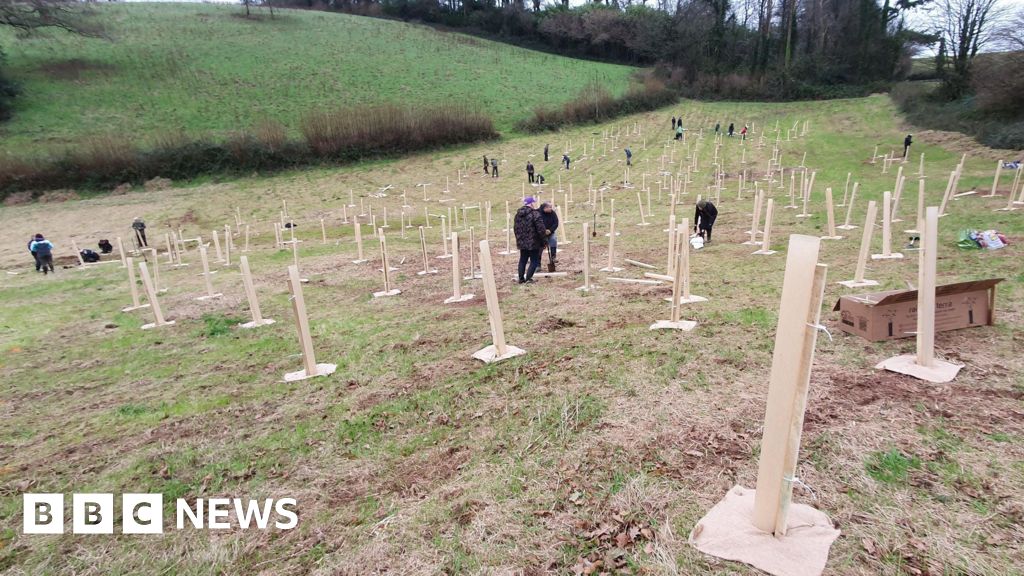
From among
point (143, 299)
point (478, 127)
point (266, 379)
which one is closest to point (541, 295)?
point (266, 379)

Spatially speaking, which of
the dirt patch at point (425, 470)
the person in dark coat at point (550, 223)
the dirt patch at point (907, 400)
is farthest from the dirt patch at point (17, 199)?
the dirt patch at point (907, 400)

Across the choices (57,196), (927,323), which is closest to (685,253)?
(927,323)

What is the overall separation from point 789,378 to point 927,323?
2.97 meters

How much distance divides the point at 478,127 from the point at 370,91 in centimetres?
1384

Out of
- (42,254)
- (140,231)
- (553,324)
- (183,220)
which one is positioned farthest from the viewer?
(183,220)

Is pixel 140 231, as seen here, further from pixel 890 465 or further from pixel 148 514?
pixel 890 465

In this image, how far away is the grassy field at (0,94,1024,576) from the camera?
3111 mm

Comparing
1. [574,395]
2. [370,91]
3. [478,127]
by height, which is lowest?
[574,395]

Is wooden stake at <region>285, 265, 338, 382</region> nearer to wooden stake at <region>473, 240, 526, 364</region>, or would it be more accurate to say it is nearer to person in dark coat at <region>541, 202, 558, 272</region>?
wooden stake at <region>473, 240, 526, 364</region>

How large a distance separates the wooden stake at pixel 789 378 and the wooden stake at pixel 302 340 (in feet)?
16.7

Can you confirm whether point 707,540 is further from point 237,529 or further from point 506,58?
point 506,58

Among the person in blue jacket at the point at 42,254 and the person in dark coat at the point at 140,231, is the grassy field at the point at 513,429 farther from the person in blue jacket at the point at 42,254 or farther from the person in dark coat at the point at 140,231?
the person in dark coat at the point at 140,231

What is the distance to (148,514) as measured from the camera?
12.6ft

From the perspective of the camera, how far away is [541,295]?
30.4 ft
